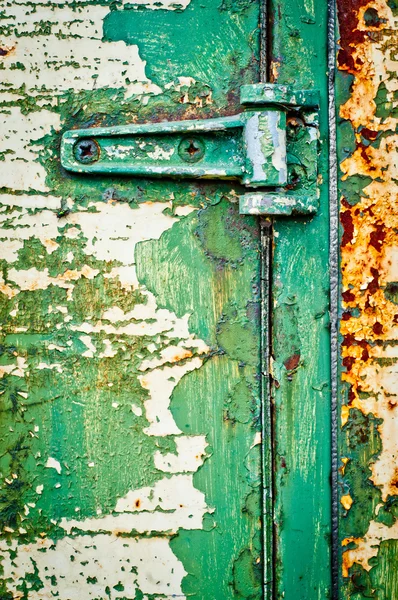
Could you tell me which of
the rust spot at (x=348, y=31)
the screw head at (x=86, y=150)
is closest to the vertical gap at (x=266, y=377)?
the rust spot at (x=348, y=31)

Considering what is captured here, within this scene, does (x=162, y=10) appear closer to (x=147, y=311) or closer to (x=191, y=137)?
(x=191, y=137)

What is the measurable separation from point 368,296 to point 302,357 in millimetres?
127

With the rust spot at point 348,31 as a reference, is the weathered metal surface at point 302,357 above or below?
below

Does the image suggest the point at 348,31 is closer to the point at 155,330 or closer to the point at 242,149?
the point at 242,149

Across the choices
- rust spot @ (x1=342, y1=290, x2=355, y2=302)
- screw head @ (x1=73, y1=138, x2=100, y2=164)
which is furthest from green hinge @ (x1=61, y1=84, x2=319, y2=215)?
rust spot @ (x1=342, y1=290, x2=355, y2=302)

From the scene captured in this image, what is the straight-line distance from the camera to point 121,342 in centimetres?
79

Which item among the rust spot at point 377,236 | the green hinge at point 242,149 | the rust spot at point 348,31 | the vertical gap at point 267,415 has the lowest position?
the vertical gap at point 267,415

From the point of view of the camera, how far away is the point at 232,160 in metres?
0.76

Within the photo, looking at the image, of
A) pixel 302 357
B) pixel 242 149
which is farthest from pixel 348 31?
pixel 302 357

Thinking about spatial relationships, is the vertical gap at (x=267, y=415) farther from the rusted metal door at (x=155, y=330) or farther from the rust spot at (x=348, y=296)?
the rust spot at (x=348, y=296)

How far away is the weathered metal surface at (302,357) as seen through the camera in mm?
771

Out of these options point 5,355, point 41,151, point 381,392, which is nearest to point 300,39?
point 41,151

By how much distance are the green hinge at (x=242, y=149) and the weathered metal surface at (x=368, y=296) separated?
6cm

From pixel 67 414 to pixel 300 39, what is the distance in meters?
0.62
